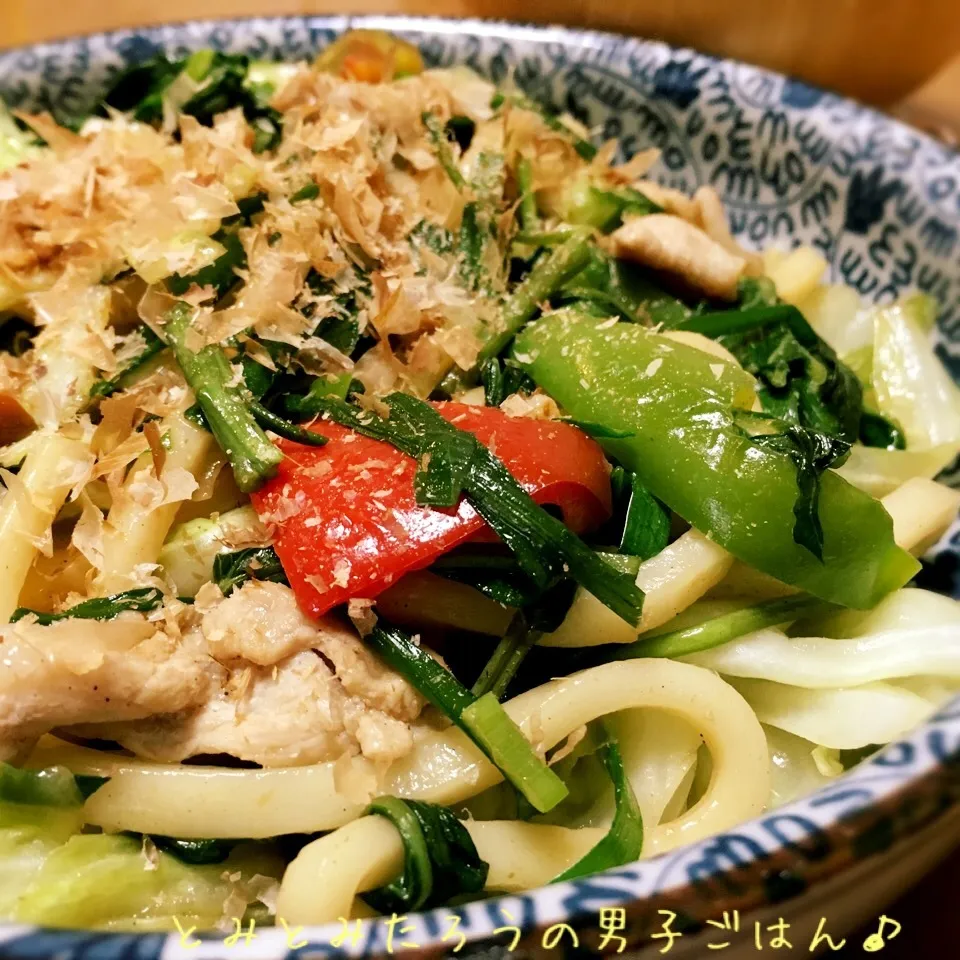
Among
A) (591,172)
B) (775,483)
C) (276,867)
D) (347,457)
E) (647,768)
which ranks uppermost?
(591,172)

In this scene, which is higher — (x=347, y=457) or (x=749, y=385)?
(x=749, y=385)

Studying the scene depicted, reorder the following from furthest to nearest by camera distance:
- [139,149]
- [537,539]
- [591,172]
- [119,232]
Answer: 1. [591,172]
2. [139,149]
3. [119,232]
4. [537,539]

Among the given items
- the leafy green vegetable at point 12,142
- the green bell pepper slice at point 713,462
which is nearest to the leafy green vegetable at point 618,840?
the green bell pepper slice at point 713,462

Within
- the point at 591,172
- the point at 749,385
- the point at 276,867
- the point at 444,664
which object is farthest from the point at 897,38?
the point at 276,867

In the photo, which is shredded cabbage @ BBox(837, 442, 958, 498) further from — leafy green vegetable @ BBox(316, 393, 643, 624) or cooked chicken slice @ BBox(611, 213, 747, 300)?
leafy green vegetable @ BBox(316, 393, 643, 624)

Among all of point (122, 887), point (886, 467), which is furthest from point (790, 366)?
point (122, 887)

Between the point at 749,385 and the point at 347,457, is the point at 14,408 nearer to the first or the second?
the point at 347,457

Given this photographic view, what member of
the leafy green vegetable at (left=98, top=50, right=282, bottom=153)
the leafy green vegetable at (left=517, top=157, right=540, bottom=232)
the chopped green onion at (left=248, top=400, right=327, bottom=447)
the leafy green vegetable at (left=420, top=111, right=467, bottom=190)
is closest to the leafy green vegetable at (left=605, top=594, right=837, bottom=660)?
the chopped green onion at (left=248, top=400, right=327, bottom=447)
